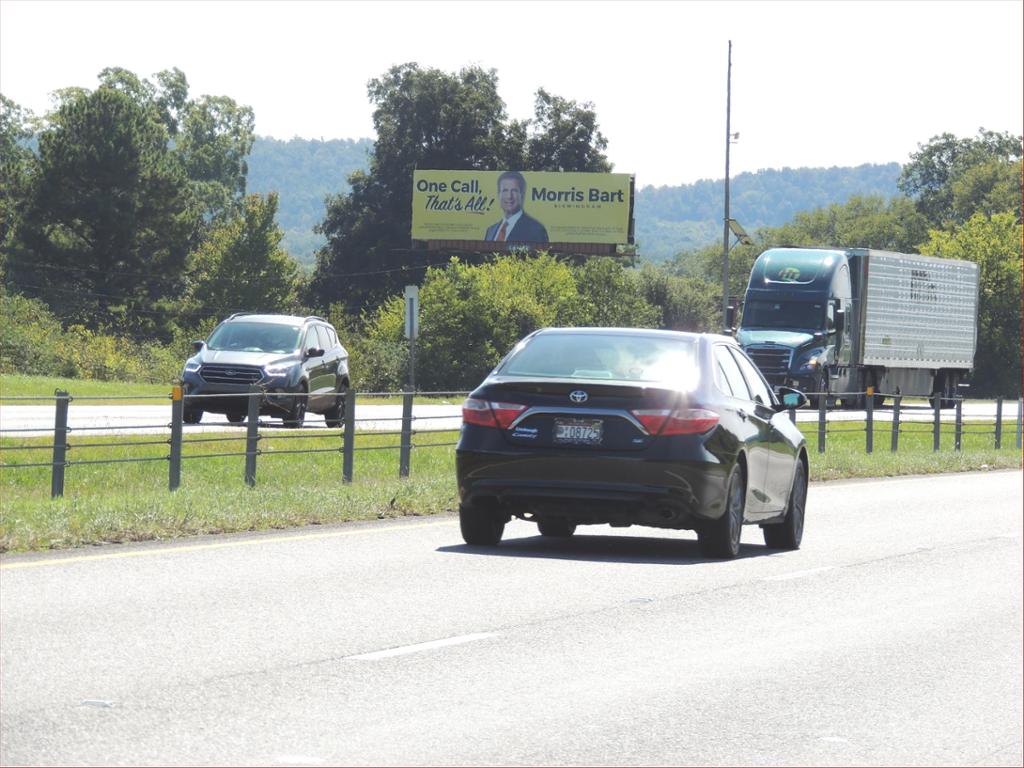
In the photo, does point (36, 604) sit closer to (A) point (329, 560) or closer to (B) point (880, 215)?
(A) point (329, 560)

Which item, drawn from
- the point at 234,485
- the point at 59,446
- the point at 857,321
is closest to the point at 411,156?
the point at 857,321

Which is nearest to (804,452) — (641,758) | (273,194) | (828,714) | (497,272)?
(828,714)

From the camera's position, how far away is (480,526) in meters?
14.7

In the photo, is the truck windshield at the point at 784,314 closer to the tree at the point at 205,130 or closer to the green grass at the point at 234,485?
the green grass at the point at 234,485

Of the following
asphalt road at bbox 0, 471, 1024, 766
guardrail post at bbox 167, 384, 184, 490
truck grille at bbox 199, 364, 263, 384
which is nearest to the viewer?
asphalt road at bbox 0, 471, 1024, 766

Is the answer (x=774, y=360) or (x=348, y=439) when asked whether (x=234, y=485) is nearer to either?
(x=348, y=439)

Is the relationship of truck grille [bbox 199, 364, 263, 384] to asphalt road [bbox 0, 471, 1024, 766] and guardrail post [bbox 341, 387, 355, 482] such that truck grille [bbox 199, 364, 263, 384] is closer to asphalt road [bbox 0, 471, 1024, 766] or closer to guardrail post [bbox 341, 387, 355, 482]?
guardrail post [bbox 341, 387, 355, 482]

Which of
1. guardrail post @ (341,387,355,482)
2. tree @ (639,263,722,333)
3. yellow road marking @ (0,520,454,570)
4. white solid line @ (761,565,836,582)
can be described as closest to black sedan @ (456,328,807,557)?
white solid line @ (761,565,836,582)

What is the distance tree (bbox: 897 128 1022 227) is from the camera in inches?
5728

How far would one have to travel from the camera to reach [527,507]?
14141mm

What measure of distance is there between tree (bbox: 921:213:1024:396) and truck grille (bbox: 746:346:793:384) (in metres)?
44.6

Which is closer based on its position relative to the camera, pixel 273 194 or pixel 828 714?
pixel 828 714

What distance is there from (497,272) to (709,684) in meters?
68.9

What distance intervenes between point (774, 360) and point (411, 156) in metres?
60.8
